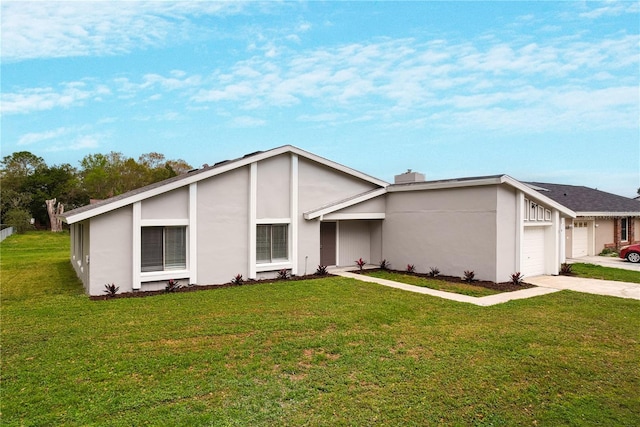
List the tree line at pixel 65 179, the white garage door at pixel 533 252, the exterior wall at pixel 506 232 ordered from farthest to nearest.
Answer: the tree line at pixel 65 179 < the white garage door at pixel 533 252 < the exterior wall at pixel 506 232

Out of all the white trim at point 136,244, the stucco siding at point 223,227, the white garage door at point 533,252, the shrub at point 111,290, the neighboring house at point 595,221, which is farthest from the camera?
the neighboring house at point 595,221

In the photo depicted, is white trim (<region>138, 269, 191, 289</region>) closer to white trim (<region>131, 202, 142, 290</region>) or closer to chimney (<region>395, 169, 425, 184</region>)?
white trim (<region>131, 202, 142, 290</region>)

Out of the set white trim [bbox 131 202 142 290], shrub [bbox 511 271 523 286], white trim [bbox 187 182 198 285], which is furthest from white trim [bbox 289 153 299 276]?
shrub [bbox 511 271 523 286]

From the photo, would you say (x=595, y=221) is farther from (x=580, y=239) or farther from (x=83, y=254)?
(x=83, y=254)

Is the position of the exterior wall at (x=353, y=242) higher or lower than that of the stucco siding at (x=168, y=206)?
lower

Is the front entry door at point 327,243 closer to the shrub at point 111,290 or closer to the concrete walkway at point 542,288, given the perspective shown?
the concrete walkway at point 542,288

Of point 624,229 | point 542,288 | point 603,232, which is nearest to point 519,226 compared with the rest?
point 542,288

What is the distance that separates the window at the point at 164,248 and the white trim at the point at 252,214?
7.24 ft

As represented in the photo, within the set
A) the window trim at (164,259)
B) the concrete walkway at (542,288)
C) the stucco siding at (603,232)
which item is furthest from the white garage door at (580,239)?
the window trim at (164,259)

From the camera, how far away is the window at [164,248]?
38.3ft

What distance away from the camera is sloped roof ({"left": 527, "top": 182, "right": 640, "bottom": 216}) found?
21.3 m

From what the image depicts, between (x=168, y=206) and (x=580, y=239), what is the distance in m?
21.9

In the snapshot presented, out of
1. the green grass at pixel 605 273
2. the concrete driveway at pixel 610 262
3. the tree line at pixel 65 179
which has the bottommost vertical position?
the green grass at pixel 605 273

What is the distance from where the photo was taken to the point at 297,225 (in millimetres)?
14539
